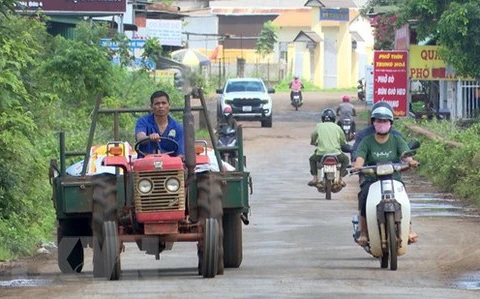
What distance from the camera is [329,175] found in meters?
24.4

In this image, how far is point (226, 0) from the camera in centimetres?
11431

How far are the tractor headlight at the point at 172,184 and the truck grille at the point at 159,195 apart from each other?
0.09 ft

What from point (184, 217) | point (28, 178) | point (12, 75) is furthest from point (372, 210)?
point (28, 178)

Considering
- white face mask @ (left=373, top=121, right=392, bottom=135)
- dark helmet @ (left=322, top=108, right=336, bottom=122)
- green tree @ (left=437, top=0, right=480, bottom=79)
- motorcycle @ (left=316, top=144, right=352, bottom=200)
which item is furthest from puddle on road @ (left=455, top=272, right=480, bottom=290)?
green tree @ (left=437, top=0, right=480, bottom=79)

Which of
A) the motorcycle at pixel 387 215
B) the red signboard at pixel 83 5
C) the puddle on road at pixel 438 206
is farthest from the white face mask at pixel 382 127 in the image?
the red signboard at pixel 83 5

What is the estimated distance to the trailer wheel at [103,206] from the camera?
42.1ft

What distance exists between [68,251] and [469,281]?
14.4 ft

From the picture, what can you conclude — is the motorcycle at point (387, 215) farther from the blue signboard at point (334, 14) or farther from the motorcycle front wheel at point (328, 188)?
the blue signboard at point (334, 14)

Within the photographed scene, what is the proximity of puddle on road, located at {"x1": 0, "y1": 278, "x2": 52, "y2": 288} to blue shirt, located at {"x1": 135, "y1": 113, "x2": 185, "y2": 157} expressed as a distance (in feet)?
5.38

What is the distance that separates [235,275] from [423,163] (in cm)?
1659

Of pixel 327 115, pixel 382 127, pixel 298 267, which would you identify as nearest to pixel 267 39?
pixel 327 115

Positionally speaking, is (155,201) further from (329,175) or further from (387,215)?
(329,175)

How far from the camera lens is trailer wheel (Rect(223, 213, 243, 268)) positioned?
556 inches

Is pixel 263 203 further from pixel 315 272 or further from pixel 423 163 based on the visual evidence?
pixel 315 272
